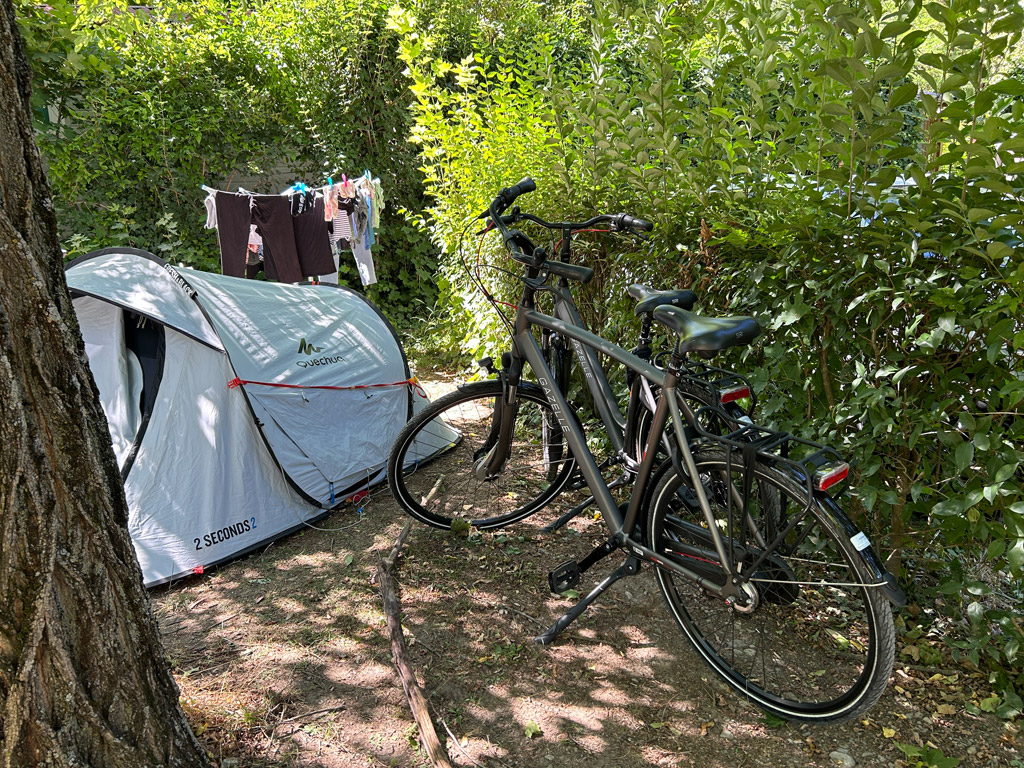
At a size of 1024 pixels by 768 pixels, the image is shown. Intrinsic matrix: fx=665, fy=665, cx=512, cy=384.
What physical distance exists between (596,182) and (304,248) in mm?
3419

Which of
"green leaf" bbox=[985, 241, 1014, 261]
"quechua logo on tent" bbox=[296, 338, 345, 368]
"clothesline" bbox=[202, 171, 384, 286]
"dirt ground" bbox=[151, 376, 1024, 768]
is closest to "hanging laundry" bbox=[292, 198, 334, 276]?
"clothesline" bbox=[202, 171, 384, 286]

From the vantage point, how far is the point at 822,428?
238cm

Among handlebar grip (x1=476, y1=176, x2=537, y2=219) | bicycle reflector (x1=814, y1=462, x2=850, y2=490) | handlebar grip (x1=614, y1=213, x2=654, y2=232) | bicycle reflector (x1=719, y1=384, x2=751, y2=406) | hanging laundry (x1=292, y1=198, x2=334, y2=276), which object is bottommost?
bicycle reflector (x1=814, y1=462, x2=850, y2=490)

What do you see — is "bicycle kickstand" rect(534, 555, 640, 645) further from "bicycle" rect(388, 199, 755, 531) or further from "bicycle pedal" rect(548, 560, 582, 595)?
"bicycle" rect(388, 199, 755, 531)

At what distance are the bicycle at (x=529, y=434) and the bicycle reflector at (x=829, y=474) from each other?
437mm

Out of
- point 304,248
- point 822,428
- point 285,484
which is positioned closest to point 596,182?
point 822,428

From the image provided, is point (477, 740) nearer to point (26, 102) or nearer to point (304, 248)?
point (26, 102)

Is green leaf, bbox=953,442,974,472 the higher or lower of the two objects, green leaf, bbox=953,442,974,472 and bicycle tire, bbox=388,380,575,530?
the higher

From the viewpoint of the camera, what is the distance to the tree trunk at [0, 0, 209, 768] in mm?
1442

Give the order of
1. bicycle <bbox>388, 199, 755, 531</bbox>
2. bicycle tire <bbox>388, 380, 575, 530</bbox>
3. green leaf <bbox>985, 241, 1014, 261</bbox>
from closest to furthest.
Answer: green leaf <bbox>985, 241, 1014, 261</bbox>
bicycle <bbox>388, 199, 755, 531</bbox>
bicycle tire <bbox>388, 380, 575, 530</bbox>

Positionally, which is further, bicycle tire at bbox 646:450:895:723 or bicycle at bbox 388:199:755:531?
bicycle at bbox 388:199:755:531

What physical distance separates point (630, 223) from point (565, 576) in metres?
1.47

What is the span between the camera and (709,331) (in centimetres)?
206

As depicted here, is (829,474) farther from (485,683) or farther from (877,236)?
(485,683)
